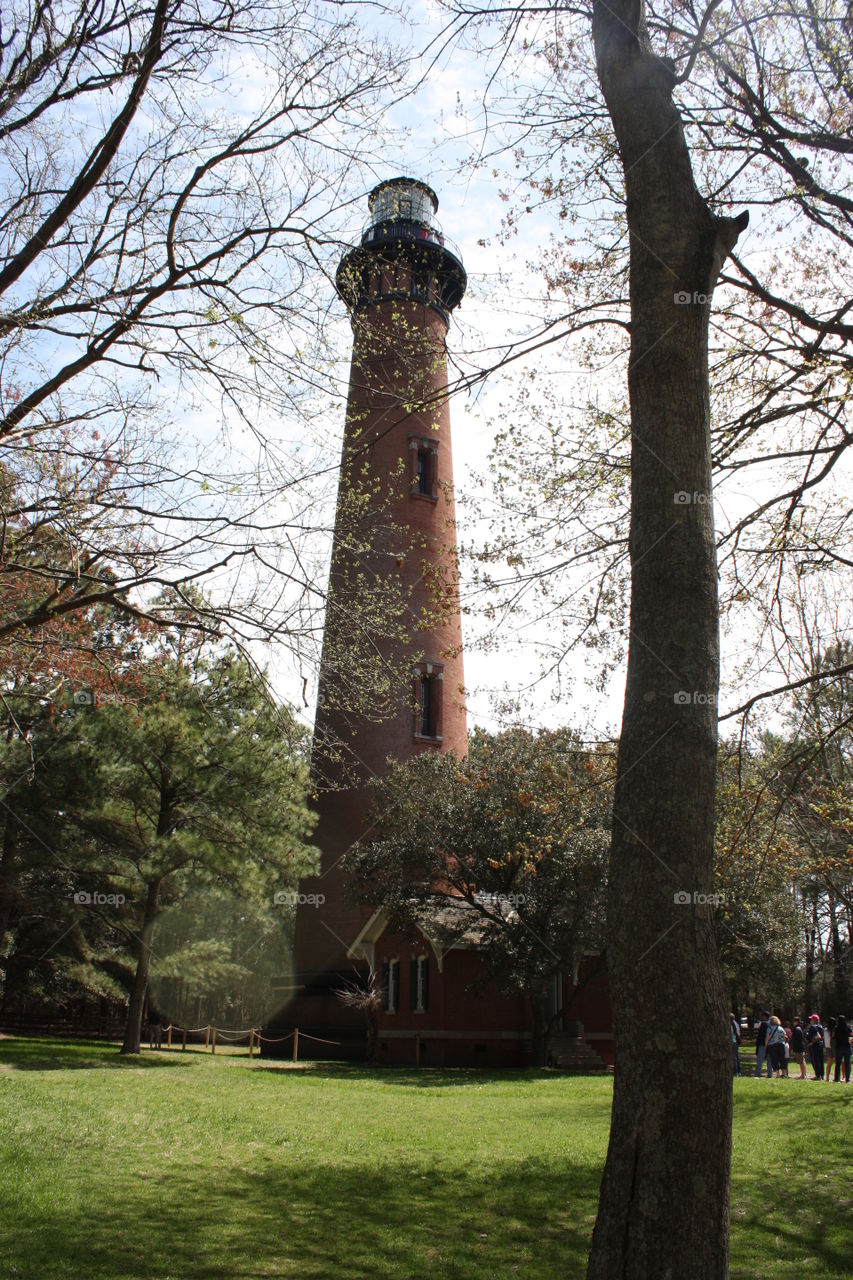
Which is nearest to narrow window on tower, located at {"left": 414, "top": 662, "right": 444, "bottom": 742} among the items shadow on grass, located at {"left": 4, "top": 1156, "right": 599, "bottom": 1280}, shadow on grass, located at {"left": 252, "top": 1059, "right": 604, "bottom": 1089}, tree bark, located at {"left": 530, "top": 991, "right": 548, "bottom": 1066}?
tree bark, located at {"left": 530, "top": 991, "right": 548, "bottom": 1066}

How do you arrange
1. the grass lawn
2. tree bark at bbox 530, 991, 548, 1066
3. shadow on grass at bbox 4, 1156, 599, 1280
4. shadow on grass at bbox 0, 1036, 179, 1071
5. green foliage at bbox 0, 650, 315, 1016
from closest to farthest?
shadow on grass at bbox 4, 1156, 599, 1280 < the grass lawn < shadow on grass at bbox 0, 1036, 179, 1071 < green foliage at bbox 0, 650, 315, 1016 < tree bark at bbox 530, 991, 548, 1066

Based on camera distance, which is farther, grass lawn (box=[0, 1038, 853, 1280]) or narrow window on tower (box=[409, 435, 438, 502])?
narrow window on tower (box=[409, 435, 438, 502])

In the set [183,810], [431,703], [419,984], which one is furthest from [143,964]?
[431,703]

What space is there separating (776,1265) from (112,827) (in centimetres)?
1879

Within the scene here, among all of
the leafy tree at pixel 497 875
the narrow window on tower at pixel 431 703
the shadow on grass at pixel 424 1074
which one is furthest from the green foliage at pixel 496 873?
the narrow window on tower at pixel 431 703

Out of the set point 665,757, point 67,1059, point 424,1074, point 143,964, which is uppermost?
A: point 665,757

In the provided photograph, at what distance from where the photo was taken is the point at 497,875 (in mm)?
22234

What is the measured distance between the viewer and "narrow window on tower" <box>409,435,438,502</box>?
92.8 ft

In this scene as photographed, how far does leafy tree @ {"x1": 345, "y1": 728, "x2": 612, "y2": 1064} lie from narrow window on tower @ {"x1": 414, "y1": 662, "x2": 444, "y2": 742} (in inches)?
139

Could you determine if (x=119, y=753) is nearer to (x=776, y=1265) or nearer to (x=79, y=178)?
(x=79, y=178)

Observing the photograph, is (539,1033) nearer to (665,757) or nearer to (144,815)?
(144,815)

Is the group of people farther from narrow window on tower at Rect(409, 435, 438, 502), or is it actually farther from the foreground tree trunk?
the foreground tree trunk

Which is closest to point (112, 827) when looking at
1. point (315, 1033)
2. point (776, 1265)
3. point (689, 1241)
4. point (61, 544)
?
point (315, 1033)

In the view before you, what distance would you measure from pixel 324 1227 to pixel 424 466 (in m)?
24.2
